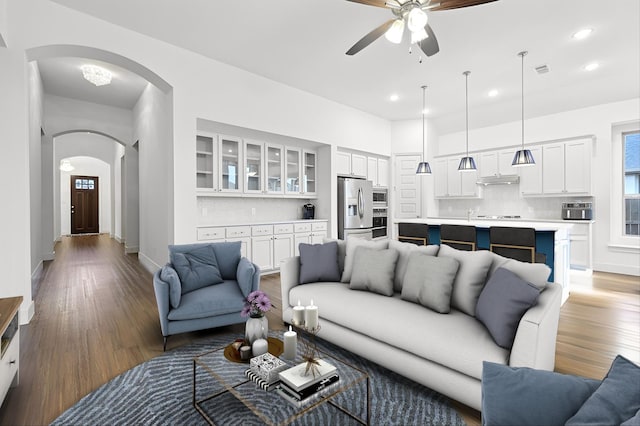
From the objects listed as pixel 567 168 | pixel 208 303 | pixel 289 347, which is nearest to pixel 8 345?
pixel 208 303

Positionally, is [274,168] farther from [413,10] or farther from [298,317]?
[298,317]

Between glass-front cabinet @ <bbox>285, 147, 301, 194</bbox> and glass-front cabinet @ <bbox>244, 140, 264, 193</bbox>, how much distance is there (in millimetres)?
575

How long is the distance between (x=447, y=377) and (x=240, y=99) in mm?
4478

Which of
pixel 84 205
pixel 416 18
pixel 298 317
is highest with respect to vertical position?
pixel 416 18

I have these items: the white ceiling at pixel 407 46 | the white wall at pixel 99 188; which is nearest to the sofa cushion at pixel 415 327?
the white ceiling at pixel 407 46

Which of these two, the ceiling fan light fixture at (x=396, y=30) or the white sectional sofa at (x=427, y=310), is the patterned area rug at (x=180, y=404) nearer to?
the white sectional sofa at (x=427, y=310)

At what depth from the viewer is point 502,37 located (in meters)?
3.89

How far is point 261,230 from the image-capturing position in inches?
211

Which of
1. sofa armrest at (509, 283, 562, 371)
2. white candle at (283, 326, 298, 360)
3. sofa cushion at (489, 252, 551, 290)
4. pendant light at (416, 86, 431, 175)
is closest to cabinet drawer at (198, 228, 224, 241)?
white candle at (283, 326, 298, 360)

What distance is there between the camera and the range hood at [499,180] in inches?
259

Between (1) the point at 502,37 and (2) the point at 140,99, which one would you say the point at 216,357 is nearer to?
(1) the point at 502,37

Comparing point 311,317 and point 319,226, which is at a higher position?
point 319,226

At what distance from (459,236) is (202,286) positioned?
3.47m

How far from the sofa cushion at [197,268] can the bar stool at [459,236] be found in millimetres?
3217
